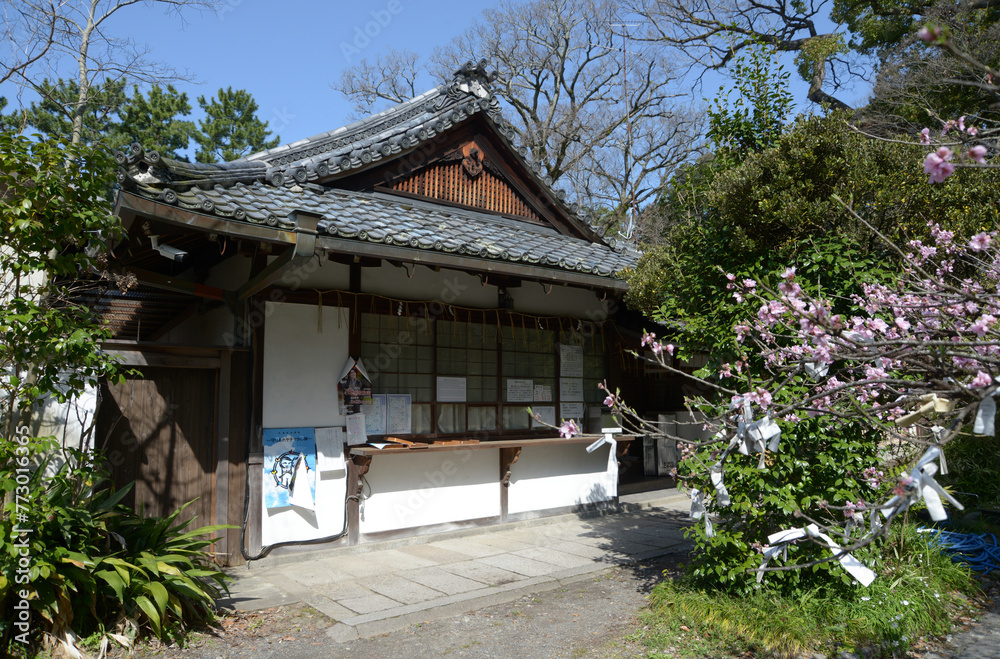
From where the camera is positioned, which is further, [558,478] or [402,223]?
[558,478]

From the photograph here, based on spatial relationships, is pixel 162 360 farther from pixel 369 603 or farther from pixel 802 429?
pixel 802 429

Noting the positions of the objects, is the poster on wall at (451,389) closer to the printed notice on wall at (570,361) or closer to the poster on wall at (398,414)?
the poster on wall at (398,414)

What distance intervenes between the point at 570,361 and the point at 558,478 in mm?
1652

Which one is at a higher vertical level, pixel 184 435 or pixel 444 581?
pixel 184 435

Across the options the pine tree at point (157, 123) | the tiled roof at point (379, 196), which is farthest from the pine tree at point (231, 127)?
the tiled roof at point (379, 196)

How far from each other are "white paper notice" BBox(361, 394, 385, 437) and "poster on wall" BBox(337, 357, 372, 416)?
133 millimetres

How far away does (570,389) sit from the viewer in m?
9.04

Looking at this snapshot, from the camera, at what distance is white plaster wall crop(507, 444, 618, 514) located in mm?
8320

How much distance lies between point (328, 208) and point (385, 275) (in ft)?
3.27

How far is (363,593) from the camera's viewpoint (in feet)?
17.9

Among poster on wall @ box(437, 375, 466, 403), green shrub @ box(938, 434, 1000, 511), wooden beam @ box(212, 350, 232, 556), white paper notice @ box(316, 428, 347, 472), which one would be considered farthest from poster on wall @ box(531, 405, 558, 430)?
green shrub @ box(938, 434, 1000, 511)

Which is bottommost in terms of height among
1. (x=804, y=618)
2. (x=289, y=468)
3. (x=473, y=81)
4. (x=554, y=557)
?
(x=554, y=557)

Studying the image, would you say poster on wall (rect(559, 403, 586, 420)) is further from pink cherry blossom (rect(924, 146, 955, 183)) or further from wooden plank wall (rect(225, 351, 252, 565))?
pink cherry blossom (rect(924, 146, 955, 183))

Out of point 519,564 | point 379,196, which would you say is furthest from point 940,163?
point 379,196
